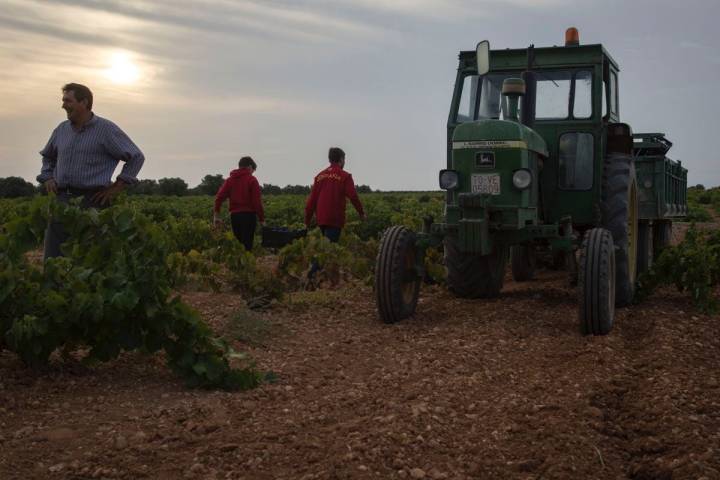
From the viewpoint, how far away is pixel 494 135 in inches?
271

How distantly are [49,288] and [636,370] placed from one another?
3589 mm

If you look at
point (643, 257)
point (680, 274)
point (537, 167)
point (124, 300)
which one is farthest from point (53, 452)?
point (643, 257)

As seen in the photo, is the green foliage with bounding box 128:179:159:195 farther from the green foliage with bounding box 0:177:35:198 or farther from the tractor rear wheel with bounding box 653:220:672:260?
the tractor rear wheel with bounding box 653:220:672:260

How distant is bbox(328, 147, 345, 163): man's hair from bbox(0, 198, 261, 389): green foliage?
177 inches

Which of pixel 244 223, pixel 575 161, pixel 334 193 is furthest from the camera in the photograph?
pixel 244 223

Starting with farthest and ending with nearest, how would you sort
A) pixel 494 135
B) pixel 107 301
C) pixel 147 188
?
pixel 147 188 → pixel 494 135 → pixel 107 301

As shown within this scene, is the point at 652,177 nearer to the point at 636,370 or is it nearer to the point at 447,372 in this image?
the point at 636,370

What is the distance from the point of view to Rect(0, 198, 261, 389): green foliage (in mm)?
4578

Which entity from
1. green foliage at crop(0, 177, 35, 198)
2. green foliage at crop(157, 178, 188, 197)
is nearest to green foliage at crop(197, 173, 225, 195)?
green foliage at crop(157, 178, 188, 197)

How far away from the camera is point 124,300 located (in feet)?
14.8

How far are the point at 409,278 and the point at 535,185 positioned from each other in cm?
137

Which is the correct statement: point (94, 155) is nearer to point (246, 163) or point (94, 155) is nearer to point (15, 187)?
point (246, 163)

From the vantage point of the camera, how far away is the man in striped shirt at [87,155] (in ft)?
20.3

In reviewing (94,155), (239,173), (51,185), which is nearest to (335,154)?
(239,173)
